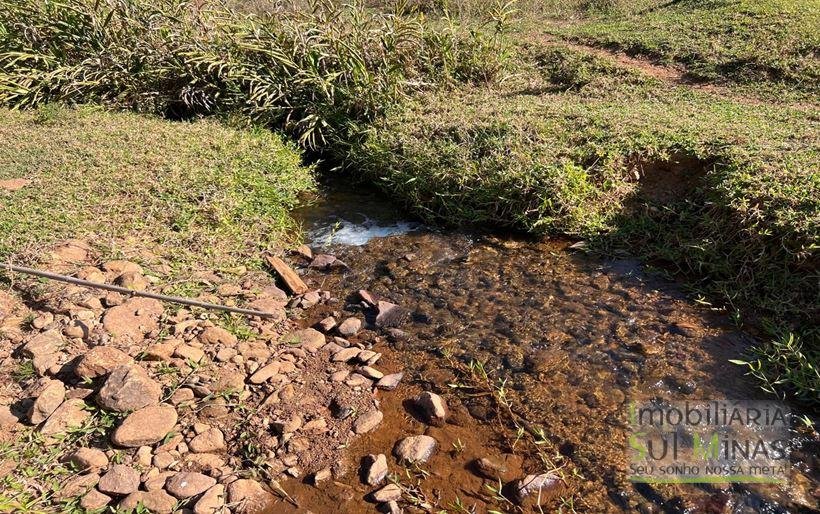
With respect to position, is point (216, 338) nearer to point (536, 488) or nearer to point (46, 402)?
point (46, 402)

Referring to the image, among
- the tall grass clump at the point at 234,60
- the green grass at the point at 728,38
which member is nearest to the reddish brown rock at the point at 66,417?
the tall grass clump at the point at 234,60

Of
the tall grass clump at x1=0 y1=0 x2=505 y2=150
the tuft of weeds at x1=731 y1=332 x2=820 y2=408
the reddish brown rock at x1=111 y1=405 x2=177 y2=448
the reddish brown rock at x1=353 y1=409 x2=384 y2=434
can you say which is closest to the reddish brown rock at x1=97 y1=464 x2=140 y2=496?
the reddish brown rock at x1=111 y1=405 x2=177 y2=448

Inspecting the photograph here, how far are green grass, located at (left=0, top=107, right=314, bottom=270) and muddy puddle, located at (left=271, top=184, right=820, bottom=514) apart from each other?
0.82 metres

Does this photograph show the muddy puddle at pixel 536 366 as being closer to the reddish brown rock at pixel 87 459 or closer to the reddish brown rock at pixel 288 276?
the reddish brown rock at pixel 288 276

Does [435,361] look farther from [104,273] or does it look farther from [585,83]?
[585,83]

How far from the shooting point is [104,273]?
3.50 meters

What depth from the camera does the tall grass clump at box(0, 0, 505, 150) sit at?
6.33 metres

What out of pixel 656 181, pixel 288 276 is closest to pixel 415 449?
pixel 288 276

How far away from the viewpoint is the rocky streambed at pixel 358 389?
7.77 feet

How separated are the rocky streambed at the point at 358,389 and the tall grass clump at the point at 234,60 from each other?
3.05 metres

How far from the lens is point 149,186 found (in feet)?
15.1

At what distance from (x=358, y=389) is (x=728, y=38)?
6841 mm

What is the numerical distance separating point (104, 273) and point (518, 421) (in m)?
2.61

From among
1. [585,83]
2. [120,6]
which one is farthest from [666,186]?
[120,6]
